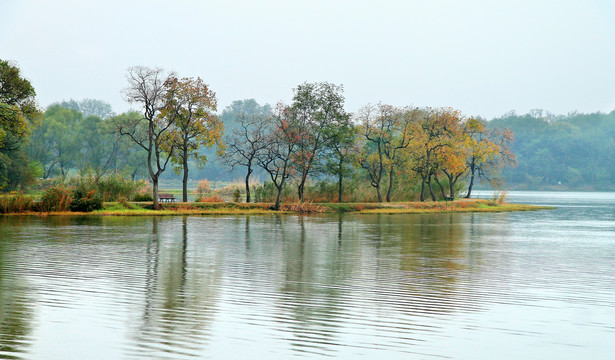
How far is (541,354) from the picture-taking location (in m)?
7.68

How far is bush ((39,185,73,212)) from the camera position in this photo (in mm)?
36344

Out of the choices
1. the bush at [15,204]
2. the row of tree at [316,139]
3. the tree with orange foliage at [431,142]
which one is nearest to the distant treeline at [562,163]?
the row of tree at [316,139]

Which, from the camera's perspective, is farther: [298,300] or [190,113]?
[190,113]

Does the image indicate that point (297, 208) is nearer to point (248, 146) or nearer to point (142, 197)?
point (248, 146)

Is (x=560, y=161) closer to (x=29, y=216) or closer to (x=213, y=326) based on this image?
(x=29, y=216)

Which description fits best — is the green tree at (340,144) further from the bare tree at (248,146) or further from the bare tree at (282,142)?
the bare tree at (248,146)

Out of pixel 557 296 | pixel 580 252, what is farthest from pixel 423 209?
pixel 557 296

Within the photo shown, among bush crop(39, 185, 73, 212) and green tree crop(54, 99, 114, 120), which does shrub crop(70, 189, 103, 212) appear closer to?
bush crop(39, 185, 73, 212)

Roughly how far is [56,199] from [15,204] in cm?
222

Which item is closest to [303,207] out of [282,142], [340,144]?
[282,142]

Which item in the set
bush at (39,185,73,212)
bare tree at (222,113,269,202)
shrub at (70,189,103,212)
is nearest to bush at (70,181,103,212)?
shrub at (70,189,103,212)

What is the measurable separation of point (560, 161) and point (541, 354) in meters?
145

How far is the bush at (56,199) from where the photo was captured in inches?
1431

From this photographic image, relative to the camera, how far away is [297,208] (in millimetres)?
44938
